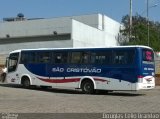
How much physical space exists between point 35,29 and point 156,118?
43.1 m

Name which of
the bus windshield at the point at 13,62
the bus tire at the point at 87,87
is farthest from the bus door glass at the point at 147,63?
A: the bus windshield at the point at 13,62

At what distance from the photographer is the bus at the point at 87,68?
2594cm

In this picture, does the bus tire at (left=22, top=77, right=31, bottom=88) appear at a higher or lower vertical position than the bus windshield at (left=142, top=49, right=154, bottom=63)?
lower

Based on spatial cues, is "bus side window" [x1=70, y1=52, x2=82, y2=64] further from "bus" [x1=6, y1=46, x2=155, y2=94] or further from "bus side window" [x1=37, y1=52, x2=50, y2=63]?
"bus side window" [x1=37, y1=52, x2=50, y2=63]

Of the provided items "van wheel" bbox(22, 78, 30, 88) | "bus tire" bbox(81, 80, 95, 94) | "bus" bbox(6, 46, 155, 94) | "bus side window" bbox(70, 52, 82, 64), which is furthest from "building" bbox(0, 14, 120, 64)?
"bus tire" bbox(81, 80, 95, 94)

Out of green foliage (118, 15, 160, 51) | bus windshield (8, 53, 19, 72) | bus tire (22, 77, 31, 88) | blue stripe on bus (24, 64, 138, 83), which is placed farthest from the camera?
green foliage (118, 15, 160, 51)

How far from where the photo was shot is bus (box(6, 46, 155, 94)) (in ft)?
85.1

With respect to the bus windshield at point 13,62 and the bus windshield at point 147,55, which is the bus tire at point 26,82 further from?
the bus windshield at point 147,55

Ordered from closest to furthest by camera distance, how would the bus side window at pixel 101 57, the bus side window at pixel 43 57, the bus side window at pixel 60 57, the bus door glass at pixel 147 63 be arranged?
the bus door glass at pixel 147 63, the bus side window at pixel 101 57, the bus side window at pixel 60 57, the bus side window at pixel 43 57

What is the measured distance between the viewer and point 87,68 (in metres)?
27.6

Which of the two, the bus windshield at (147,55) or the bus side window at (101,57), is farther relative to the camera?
the bus side window at (101,57)

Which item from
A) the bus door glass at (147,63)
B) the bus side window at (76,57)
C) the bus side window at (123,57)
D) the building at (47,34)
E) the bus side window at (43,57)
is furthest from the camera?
the building at (47,34)

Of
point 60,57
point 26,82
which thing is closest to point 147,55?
point 60,57

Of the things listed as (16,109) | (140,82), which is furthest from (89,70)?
(16,109)
